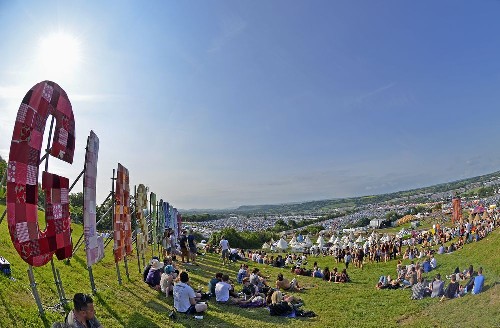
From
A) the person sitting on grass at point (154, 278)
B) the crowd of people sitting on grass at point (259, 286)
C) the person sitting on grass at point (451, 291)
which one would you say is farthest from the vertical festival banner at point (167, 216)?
the person sitting on grass at point (451, 291)

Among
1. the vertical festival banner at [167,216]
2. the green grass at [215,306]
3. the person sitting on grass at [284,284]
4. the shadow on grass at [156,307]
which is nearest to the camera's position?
the green grass at [215,306]

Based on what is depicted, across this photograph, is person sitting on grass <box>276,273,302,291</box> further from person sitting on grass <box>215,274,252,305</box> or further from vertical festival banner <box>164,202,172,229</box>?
vertical festival banner <box>164,202,172,229</box>

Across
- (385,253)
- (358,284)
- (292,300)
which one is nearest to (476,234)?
(385,253)

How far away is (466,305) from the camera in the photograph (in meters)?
13.2

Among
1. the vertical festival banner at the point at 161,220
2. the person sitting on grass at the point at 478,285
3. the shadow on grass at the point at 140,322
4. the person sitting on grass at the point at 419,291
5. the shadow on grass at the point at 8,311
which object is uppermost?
the vertical festival banner at the point at 161,220

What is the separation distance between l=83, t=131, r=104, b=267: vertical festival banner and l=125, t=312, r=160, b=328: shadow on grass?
6.48ft

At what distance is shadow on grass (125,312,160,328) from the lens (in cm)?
882

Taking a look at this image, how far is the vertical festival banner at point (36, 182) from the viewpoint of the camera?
6.74m

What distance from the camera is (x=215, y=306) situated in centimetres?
1209

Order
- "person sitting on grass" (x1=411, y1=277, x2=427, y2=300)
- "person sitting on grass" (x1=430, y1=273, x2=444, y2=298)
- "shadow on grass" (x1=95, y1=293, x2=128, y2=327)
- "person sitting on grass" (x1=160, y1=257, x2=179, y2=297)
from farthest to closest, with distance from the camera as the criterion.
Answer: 1. "person sitting on grass" (x1=411, y1=277, x2=427, y2=300)
2. "person sitting on grass" (x1=430, y1=273, x2=444, y2=298)
3. "person sitting on grass" (x1=160, y1=257, x2=179, y2=297)
4. "shadow on grass" (x1=95, y1=293, x2=128, y2=327)

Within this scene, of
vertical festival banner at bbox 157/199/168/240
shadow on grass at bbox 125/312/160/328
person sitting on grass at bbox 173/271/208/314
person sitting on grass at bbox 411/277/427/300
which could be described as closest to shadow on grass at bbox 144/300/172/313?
person sitting on grass at bbox 173/271/208/314

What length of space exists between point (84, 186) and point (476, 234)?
29.1m

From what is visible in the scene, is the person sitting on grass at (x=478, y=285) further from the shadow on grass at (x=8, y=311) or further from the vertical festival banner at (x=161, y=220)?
the vertical festival banner at (x=161, y=220)

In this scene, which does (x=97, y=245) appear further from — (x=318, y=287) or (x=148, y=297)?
(x=318, y=287)
